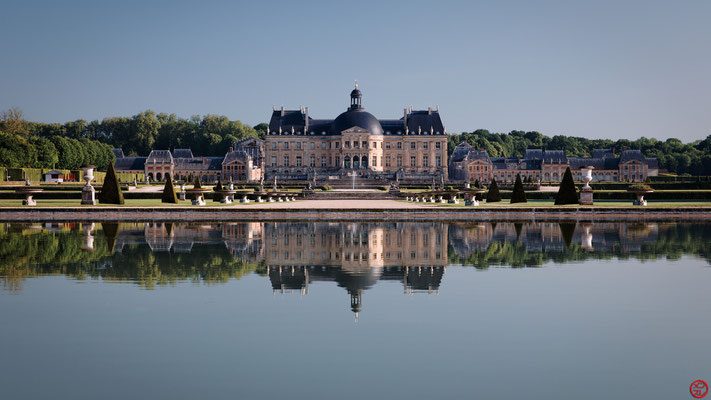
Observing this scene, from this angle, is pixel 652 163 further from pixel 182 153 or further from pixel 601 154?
pixel 182 153

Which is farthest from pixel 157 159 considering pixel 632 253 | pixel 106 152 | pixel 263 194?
pixel 632 253

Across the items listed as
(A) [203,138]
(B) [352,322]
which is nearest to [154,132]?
(A) [203,138]

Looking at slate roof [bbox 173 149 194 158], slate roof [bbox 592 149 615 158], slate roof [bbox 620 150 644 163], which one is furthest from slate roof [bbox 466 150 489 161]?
slate roof [bbox 173 149 194 158]

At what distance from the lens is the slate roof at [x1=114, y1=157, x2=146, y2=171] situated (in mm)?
104312

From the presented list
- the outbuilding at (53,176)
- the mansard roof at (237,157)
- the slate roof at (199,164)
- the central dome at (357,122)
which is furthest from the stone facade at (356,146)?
the outbuilding at (53,176)

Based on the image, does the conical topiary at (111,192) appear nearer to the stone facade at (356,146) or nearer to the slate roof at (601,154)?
the stone facade at (356,146)

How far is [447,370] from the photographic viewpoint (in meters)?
7.20

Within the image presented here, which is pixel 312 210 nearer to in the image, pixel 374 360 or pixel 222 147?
pixel 374 360

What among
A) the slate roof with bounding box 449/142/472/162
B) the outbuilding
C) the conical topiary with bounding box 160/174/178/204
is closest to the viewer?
the conical topiary with bounding box 160/174/178/204

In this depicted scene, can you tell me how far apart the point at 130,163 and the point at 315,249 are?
94955 mm

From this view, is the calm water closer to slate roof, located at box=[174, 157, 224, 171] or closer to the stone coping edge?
the stone coping edge

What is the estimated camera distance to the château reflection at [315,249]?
1288 cm

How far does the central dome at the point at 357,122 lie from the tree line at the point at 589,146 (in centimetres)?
3221

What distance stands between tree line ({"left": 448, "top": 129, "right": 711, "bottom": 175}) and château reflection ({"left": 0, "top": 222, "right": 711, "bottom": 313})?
9522 cm
